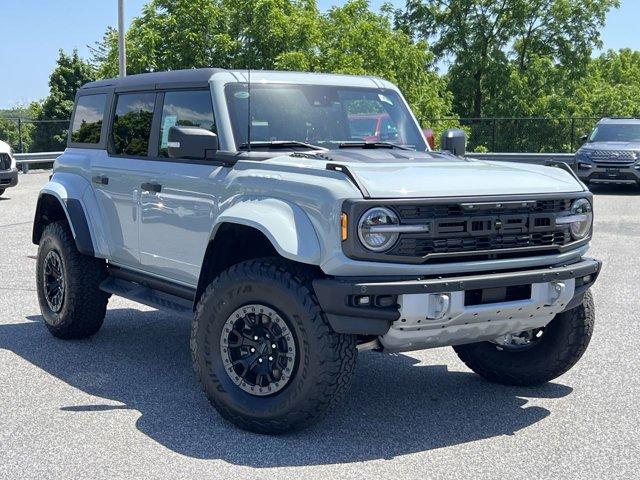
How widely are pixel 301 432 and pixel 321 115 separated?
2168 mm

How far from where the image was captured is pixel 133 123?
266 inches

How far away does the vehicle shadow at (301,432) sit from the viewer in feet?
15.9

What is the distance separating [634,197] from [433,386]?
16627 millimetres

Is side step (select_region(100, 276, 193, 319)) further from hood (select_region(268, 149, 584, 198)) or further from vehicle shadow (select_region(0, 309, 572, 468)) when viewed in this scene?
hood (select_region(268, 149, 584, 198))

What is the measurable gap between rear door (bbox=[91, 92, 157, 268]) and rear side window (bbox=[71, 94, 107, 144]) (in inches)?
8.6

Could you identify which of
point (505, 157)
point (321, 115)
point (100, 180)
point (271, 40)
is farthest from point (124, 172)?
point (271, 40)

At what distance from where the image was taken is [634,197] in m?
21.4

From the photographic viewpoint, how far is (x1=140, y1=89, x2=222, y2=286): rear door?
18.7ft

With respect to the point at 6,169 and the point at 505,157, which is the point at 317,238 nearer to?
the point at 6,169

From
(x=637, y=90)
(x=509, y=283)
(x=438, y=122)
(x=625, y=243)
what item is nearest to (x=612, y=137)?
(x=625, y=243)

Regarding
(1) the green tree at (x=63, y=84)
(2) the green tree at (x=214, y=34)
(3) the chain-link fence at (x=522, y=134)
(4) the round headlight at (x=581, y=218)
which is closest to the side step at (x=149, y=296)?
(4) the round headlight at (x=581, y=218)

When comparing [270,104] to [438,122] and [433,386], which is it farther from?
[438,122]

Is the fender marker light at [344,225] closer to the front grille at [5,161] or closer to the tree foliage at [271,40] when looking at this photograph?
the front grille at [5,161]

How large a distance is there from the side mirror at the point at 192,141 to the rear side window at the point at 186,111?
37cm
